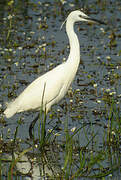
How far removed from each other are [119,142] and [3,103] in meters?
2.53

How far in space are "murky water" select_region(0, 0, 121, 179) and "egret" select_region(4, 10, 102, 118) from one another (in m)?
0.43

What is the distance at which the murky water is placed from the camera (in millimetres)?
7797

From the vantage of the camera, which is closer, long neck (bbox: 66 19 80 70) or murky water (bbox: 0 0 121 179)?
long neck (bbox: 66 19 80 70)

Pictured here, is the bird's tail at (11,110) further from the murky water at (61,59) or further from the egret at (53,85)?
the murky water at (61,59)

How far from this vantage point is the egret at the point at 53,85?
23.0 ft

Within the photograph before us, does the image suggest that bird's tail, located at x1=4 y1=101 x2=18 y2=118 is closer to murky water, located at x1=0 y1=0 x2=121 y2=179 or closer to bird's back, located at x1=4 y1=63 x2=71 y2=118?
bird's back, located at x1=4 y1=63 x2=71 y2=118

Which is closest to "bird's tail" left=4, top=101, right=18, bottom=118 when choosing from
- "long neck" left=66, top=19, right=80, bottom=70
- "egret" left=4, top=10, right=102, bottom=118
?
"egret" left=4, top=10, right=102, bottom=118

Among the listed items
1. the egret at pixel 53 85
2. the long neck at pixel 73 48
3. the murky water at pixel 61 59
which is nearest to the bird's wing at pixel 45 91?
the egret at pixel 53 85

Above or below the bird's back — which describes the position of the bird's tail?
below

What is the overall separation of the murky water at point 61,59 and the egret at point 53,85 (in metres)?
0.43

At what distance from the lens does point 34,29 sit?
13.2 m

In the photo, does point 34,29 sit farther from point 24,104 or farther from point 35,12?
point 24,104

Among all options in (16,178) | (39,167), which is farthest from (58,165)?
(16,178)

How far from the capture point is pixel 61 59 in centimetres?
1074
